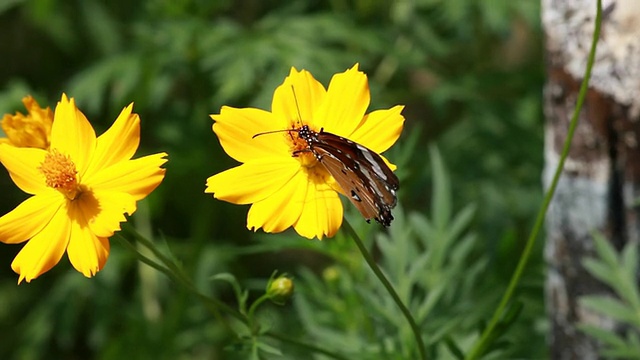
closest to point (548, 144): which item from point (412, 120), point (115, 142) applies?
point (115, 142)

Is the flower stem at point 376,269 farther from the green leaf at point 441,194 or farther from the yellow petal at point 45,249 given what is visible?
the green leaf at point 441,194

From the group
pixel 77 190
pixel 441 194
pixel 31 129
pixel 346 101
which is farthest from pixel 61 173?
pixel 441 194

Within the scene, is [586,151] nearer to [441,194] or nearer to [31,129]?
[441,194]

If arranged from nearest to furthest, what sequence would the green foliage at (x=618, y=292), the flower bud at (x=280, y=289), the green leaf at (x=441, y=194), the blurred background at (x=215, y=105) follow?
the flower bud at (x=280, y=289), the green foliage at (x=618, y=292), the green leaf at (x=441, y=194), the blurred background at (x=215, y=105)

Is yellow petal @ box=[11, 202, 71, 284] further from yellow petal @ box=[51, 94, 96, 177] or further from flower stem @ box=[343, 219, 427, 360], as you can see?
flower stem @ box=[343, 219, 427, 360]

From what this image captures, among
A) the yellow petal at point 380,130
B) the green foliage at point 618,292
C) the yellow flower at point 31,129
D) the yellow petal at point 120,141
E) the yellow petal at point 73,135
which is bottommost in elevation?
the green foliage at point 618,292

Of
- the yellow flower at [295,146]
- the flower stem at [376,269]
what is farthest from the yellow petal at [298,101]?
the flower stem at [376,269]
